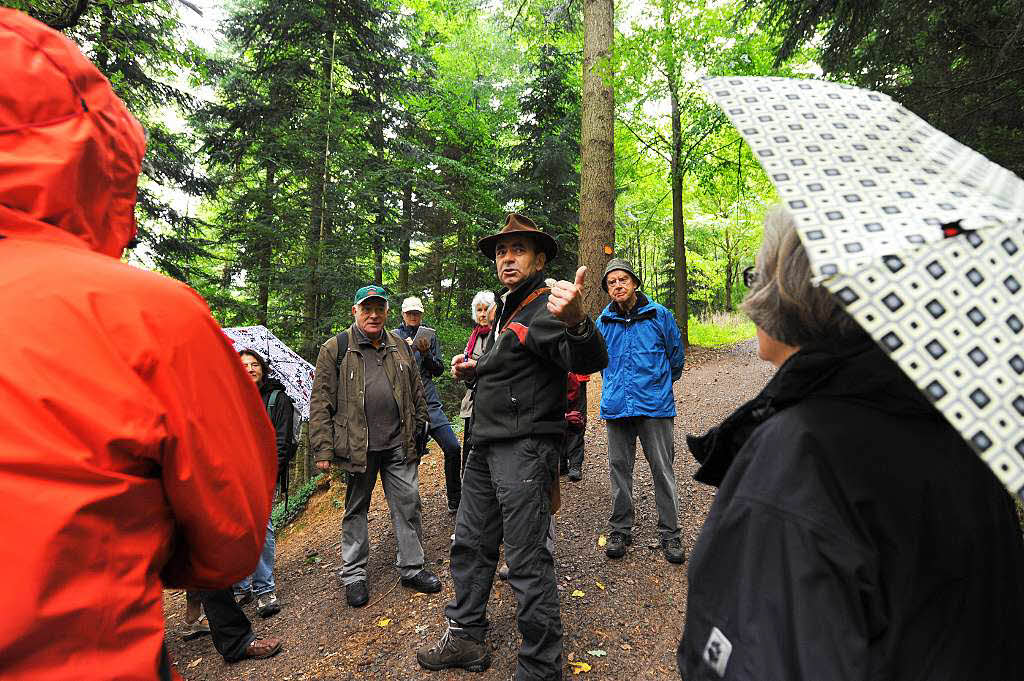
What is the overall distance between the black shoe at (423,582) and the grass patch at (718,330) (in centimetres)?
1416

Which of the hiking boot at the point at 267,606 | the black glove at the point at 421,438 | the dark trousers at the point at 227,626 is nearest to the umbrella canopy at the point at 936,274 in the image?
the black glove at the point at 421,438

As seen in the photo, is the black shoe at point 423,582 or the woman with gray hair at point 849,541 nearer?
the woman with gray hair at point 849,541

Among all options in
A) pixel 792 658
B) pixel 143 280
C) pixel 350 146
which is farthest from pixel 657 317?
pixel 350 146

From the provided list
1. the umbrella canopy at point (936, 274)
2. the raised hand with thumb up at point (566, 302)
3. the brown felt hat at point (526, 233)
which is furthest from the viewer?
the brown felt hat at point (526, 233)

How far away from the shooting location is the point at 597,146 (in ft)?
25.1

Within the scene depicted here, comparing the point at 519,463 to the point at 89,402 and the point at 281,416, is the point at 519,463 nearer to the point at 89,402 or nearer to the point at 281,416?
the point at 89,402

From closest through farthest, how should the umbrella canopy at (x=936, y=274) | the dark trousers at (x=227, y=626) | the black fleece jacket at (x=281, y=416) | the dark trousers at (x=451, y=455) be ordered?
the umbrella canopy at (x=936, y=274) < the dark trousers at (x=227, y=626) < the black fleece jacket at (x=281, y=416) < the dark trousers at (x=451, y=455)

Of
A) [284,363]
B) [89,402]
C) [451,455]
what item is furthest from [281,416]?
[89,402]

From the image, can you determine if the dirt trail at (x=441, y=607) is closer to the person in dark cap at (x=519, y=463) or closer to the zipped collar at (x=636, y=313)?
the person in dark cap at (x=519, y=463)

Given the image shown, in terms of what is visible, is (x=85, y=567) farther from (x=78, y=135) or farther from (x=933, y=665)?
(x=933, y=665)

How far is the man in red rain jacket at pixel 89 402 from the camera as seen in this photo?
0.98 m

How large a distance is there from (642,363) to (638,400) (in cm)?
34

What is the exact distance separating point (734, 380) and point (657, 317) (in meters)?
8.12

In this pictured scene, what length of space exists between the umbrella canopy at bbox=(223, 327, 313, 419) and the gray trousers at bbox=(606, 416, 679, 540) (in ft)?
11.0
